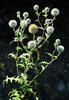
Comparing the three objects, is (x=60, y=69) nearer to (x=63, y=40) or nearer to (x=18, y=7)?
(x=63, y=40)

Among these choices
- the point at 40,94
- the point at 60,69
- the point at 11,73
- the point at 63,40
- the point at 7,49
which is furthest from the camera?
the point at 63,40

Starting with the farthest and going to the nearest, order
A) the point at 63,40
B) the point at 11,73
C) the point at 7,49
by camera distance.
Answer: the point at 63,40 < the point at 7,49 < the point at 11,73

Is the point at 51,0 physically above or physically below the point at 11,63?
above

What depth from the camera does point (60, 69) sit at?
16.7 ft

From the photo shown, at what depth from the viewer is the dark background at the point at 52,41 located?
4436 millimetres

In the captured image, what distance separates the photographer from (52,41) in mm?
6105

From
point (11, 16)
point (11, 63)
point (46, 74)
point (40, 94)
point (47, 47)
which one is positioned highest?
point (11, 16)

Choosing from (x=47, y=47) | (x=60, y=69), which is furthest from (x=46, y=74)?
(x=47, y=47)

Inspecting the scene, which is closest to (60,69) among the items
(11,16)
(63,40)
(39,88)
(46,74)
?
(46,74)

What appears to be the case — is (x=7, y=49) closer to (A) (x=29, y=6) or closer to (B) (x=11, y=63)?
(B) (x=11, y=63)

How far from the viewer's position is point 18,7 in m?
6.54

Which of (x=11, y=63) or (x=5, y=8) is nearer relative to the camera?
(x=11, y=63)

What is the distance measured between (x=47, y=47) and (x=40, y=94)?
68.7 inches

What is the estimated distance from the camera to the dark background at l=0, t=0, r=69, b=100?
14.6 feet
